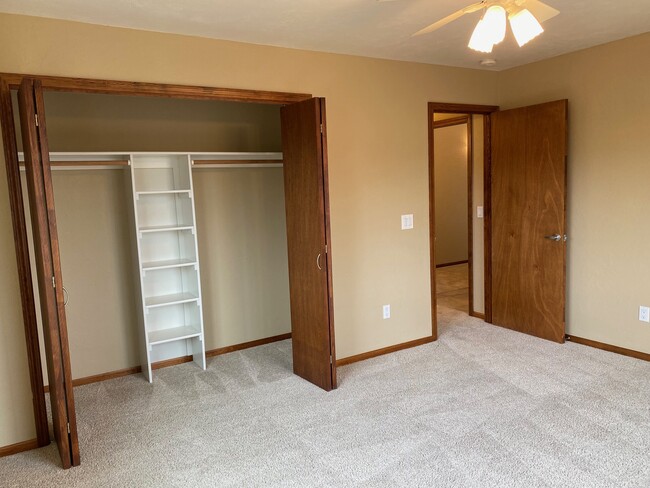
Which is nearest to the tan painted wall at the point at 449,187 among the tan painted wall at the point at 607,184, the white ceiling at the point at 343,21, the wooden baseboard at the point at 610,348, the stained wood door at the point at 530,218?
the stained wood door at the point at 530,218

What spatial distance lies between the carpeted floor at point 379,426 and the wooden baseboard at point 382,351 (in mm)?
88

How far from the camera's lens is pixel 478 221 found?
5039 millimetres

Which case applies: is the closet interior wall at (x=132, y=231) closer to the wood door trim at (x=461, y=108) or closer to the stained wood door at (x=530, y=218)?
the wood door trim at (x=461, y=108)

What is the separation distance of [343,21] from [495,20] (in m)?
1.11

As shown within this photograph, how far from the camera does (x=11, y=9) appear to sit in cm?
262

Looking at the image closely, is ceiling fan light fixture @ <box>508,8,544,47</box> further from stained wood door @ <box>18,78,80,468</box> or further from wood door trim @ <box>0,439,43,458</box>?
wood door trim @ <box>0,439,43,458</box>

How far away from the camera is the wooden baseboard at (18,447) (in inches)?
112

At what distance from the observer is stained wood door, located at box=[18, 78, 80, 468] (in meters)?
2.37

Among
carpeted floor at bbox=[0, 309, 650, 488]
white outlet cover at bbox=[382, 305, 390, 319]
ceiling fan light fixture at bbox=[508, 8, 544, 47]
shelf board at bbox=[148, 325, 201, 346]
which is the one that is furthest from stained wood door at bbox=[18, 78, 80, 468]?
white outlet cover at bbox=[382, 305, 390, 319]

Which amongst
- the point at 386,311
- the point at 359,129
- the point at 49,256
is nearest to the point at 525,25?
the point at 359,129

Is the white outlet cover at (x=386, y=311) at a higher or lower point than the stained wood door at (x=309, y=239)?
lower

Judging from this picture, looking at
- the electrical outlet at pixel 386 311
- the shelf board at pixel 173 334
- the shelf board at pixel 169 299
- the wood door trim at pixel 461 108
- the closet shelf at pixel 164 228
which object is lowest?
the shelf board at pixel 173 334

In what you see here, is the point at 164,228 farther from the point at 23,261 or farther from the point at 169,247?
the point at 23,261

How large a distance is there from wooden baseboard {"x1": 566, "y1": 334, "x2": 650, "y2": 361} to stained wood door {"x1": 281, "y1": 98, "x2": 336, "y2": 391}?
223 cm
